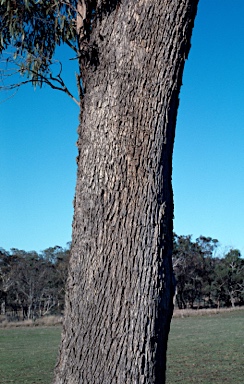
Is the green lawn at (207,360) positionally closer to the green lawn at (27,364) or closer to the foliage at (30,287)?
the green lawn at (27,364)

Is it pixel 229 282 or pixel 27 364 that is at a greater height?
Result: pixel 229 282

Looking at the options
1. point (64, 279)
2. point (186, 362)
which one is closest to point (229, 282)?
point (64, 279)

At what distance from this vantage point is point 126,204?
3307 mm

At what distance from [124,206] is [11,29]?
99.4 inches

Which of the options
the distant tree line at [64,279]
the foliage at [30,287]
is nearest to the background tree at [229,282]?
the distant tree line at [64,279]

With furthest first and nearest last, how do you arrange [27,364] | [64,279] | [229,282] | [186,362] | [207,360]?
1. [229,282]
2. [64,279]
3. [27,364]
4. [207,360]
5. [186,362]

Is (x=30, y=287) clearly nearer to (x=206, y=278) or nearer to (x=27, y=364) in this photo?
(x=206, y=278)

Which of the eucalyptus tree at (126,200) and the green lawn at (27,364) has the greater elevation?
the eucalyptus tree at (126,200)

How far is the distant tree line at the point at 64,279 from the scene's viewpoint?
51938 mm

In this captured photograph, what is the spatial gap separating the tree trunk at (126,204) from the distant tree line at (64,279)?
45887 millimetres

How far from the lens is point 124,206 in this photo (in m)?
3.31

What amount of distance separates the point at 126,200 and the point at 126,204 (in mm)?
24

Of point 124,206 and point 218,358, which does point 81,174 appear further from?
point 218,358

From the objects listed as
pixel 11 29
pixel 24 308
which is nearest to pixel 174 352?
pixel 11 29
